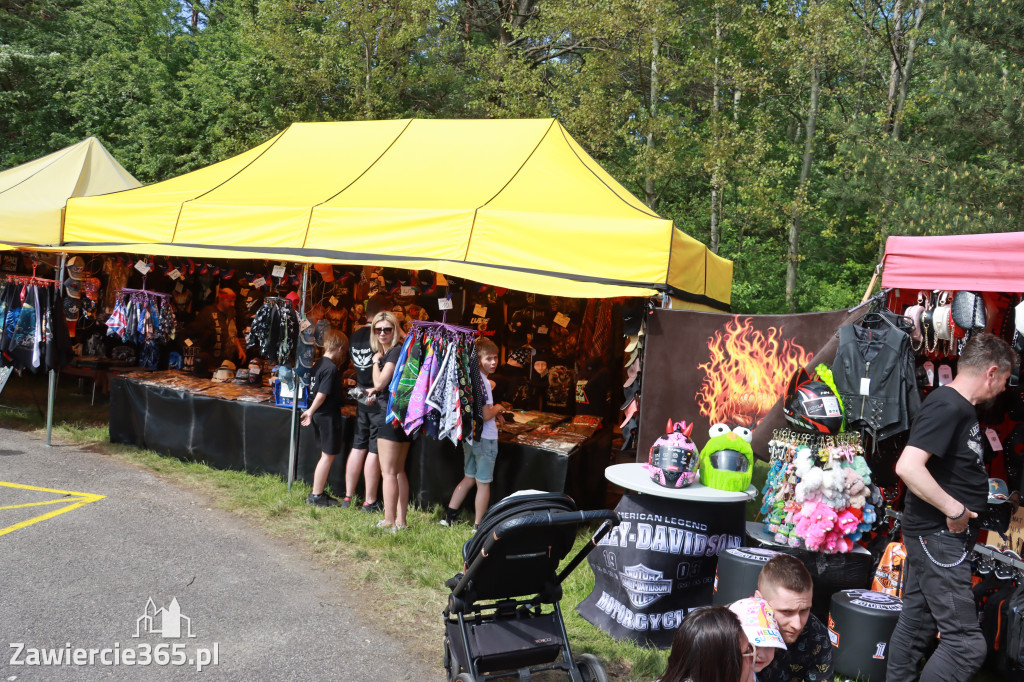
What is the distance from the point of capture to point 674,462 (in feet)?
14.0

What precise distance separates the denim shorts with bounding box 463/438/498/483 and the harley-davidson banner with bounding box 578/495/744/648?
1.55 metres

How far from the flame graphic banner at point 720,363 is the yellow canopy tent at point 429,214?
1.44ft

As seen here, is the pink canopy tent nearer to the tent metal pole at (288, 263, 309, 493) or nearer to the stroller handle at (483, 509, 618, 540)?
the stroller handle at (483, 509, 618, 540)

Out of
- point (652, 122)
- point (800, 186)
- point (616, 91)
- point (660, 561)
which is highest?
point (616, 91)

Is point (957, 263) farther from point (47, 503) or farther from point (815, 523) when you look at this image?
point (47, 503)

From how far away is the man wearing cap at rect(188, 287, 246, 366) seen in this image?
960 cm

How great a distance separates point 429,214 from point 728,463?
10.8 ft

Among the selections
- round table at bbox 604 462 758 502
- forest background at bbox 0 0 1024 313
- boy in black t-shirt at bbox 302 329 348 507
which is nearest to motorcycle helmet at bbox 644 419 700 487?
round table at bbox 604 462 758 502

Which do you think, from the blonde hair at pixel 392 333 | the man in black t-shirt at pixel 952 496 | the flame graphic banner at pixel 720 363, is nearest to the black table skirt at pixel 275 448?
the blonde hair at pixel 392 333

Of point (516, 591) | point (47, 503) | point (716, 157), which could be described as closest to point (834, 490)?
point (516, 591)

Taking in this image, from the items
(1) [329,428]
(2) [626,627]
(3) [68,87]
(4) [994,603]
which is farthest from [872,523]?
(3) [68,87]

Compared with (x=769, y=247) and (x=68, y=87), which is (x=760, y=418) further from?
(x=68, y=87)

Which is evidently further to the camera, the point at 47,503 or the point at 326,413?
the point at 326,413

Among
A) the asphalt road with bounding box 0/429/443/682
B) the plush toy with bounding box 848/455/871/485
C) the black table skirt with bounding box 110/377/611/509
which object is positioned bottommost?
the asphalt road with bounding box 0/429/443/682
